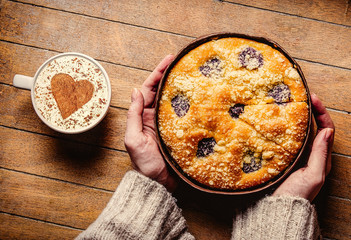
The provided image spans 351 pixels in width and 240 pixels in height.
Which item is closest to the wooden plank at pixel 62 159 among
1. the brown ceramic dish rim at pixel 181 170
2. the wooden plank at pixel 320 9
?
the brown ceramic dish rim at pixel 181 170

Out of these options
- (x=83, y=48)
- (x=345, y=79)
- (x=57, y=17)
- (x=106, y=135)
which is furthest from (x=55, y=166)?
(x=345, y=79)

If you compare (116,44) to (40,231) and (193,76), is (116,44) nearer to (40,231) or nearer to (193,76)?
(193,76)

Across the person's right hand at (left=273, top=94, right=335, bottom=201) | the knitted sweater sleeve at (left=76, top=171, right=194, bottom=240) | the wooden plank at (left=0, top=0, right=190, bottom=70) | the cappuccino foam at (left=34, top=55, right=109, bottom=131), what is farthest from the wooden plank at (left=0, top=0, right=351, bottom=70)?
the knitted sweater sleeve at (left=76, top=171, right=194, bottom=240)

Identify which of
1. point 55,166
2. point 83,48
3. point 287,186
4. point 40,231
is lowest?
point 40,231

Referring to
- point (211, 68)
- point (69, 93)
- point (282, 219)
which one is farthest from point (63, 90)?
point (282, 219)

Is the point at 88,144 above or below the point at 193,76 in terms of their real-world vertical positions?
below

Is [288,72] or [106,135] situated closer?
[288,72]

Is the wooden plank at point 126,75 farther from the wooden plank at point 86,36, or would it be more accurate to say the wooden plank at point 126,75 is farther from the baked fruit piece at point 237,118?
the baked fruit piece at point 237,118
